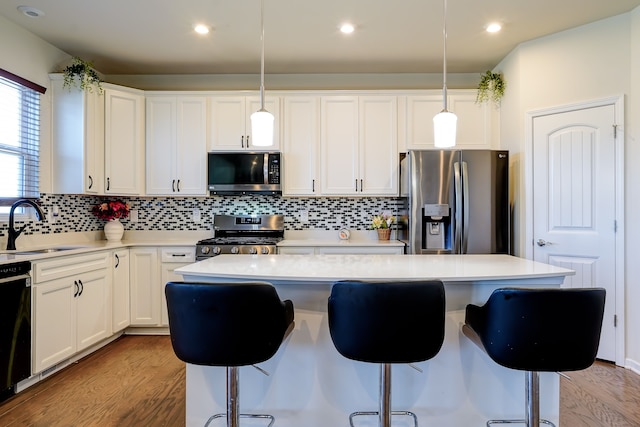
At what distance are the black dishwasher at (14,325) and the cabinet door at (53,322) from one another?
2.5 inches

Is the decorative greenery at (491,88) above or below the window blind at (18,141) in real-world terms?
above

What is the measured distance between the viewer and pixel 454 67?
3.74 metres

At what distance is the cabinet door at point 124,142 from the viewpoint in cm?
336

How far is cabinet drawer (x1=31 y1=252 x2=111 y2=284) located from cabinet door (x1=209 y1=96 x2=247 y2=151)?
1439mm

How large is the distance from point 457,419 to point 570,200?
2.13 m

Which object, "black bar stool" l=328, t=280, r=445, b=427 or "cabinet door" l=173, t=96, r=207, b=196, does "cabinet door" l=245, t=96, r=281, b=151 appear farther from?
"black bar stool" l=328, t=280, r=445, b=427

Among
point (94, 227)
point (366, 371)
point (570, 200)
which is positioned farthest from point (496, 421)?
point (94, 227)

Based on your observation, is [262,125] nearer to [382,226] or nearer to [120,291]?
[382,226]

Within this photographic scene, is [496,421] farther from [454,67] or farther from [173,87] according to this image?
[173,87]

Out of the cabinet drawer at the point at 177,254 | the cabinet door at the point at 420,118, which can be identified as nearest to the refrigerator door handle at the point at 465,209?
the cabinet door at the point at 420,118

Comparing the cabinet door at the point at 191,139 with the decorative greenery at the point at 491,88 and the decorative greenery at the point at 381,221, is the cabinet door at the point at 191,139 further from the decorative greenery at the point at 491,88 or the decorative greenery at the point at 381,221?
the decorative greenery at the point at 491,88

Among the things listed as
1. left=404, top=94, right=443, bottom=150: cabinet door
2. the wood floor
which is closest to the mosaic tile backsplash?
left=404, top=94, right=443, bottom=150: cabinet door

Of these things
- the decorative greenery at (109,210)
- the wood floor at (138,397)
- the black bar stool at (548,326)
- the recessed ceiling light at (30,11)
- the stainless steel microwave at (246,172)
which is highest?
the recessed ceiling light at (30,11)

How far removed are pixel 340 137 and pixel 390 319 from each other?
8.37 ft
